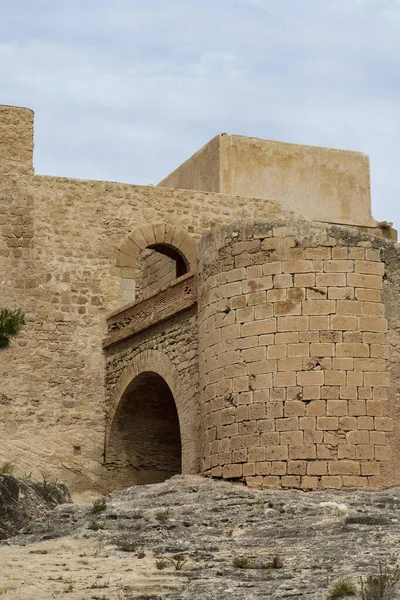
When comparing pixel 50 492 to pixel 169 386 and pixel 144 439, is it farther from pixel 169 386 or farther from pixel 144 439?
pixel 144 439

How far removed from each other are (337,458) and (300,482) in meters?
0.47

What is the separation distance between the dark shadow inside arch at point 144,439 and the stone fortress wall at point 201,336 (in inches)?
1.3

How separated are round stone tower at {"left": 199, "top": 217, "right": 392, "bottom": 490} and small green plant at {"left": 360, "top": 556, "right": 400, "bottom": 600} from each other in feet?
13.8

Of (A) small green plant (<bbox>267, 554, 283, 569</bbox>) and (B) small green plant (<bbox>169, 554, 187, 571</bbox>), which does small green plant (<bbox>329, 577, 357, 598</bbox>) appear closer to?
(A) small green plant (<bbox>267, 554, 283, 569</bbox>)

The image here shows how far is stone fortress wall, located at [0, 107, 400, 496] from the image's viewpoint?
54.0ft

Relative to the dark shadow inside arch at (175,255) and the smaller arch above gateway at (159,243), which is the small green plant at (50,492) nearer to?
the smaller arch above gateway at (159,243)

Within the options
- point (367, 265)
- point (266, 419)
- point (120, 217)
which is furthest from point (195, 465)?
point (120, 217)

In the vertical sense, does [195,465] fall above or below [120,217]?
below

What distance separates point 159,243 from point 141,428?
2.64 metres

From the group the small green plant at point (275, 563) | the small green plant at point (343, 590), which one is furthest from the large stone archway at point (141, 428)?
the small green plant at point (343, 590)

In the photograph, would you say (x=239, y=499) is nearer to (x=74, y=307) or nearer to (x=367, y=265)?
(x=367, y=265)

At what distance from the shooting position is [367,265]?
665 inches

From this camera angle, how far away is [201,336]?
17766 millimetres

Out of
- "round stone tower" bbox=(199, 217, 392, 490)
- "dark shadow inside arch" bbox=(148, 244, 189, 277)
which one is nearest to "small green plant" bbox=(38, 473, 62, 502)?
"round stone tower" bbox=(199, 217, 392, 490)
